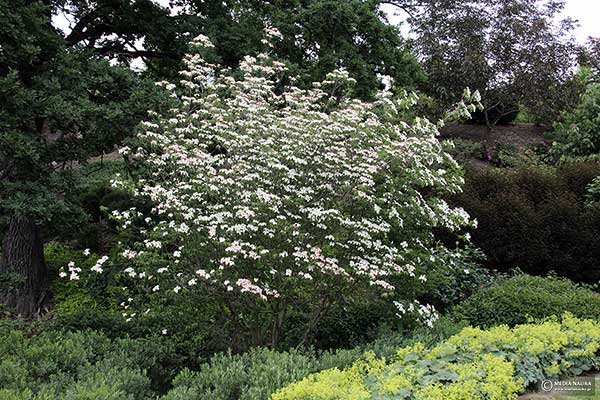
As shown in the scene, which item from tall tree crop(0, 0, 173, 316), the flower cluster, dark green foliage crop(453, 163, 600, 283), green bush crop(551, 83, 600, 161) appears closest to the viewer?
the flower cluster

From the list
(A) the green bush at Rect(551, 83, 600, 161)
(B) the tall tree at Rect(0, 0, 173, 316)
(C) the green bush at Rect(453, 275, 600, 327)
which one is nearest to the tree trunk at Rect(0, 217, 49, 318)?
(B) the tall tree at Rect(0, 0, 173, 316)

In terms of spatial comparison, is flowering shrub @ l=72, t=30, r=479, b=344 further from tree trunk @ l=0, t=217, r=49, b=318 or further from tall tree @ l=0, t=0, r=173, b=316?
tree trunk @ l=0, t=217, r=49, b=318

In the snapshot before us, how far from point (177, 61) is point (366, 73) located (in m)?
2.94

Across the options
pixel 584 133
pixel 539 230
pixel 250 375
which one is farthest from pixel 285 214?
pixel 584 133

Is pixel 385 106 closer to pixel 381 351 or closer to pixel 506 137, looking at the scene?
pixel 381 351

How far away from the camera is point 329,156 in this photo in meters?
4.83

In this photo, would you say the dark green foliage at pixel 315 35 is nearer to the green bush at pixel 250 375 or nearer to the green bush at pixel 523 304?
→ the green bush at pixel 523 304

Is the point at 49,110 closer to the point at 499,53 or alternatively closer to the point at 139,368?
the point at 139,368

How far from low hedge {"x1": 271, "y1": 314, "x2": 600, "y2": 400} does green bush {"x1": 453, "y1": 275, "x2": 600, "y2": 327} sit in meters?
0.69

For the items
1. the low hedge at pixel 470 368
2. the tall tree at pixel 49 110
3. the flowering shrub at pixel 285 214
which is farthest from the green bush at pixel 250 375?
the tall tree at pixel 49 110

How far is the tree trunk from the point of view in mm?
7566

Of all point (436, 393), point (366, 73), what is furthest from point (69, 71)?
point (436, 393)

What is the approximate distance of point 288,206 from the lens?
4969 millimetres

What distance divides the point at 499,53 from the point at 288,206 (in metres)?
13.9
